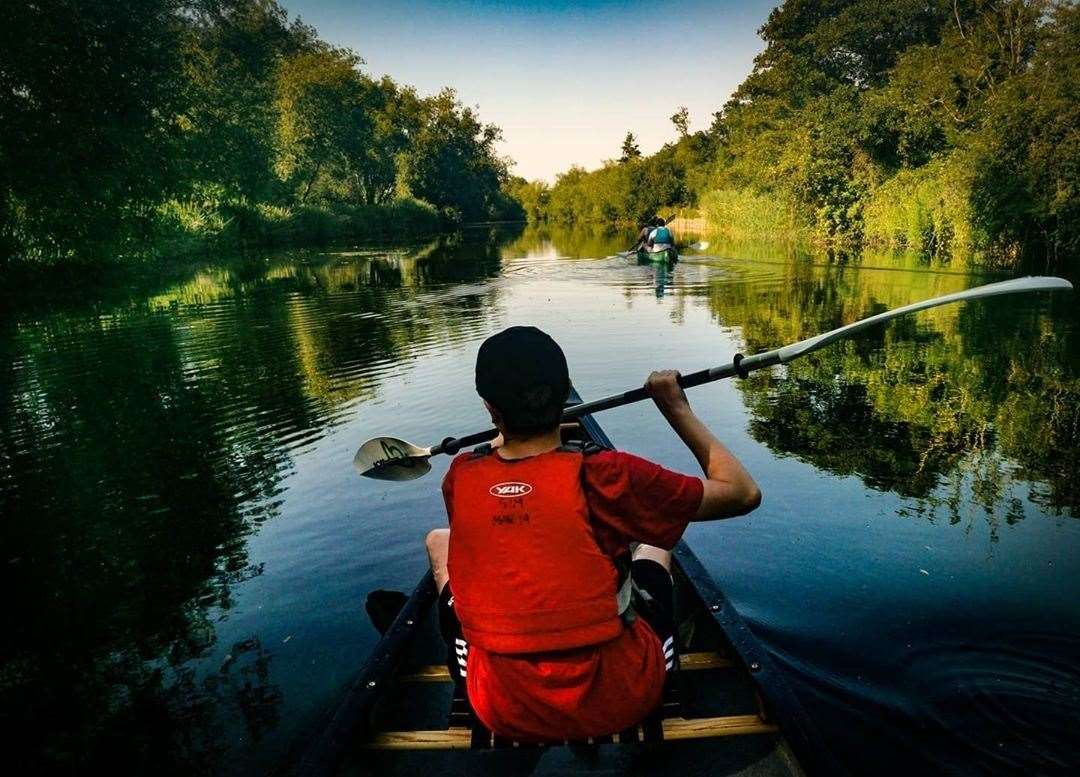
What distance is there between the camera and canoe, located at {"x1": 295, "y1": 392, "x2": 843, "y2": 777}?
229 centimetres

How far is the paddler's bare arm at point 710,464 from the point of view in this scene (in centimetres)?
209

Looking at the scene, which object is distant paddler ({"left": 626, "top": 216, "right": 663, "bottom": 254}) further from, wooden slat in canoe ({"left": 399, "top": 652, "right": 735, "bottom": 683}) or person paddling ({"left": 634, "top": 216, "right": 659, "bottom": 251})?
wooden slat in canoe ({"left": 399, "top": 652, "right": 735, "bottom": 683})

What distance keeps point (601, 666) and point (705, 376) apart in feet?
5.03

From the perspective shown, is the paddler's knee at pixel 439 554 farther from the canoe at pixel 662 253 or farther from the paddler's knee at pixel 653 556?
the canoe at pixel 662 253

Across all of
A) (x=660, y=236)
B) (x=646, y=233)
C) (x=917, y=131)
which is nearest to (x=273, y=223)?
(x=646, y=233)

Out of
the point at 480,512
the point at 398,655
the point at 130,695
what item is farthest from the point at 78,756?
the point at 480,512

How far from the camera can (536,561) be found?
191cm

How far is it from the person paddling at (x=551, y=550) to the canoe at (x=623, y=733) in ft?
0.87

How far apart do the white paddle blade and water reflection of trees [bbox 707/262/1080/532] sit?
170 inches

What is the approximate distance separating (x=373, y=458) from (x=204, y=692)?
66.1 inches

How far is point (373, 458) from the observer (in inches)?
177

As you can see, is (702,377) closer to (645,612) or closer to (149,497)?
(645,612)

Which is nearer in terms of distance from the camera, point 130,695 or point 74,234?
point 130,695

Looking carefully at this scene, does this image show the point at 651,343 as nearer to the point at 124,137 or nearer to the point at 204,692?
the point at 204,692
